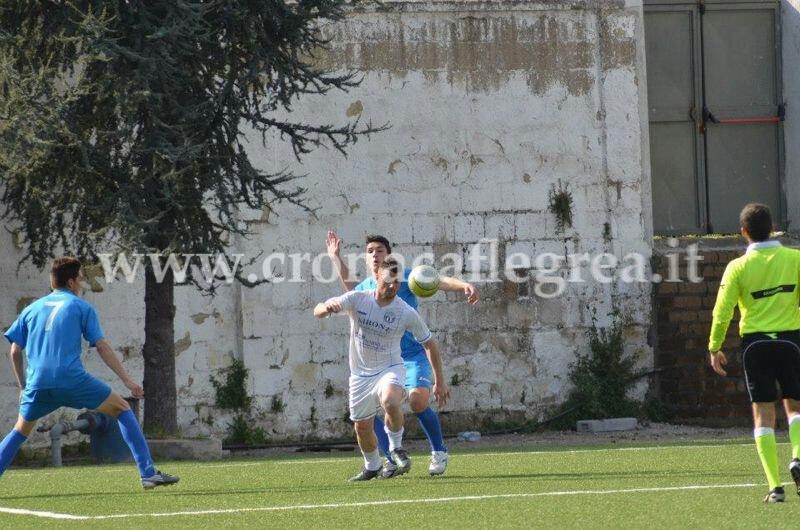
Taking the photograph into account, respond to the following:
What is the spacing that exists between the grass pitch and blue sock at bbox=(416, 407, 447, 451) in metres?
0.30

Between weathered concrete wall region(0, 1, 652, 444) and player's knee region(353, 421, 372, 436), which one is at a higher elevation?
weathered concrete wall region(0, 1, 652, 444)

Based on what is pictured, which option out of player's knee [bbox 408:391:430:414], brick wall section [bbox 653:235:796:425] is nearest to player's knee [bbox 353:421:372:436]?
player's knee [bbox 408:391:430:414]

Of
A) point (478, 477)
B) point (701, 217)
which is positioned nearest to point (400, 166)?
point (701, 217)

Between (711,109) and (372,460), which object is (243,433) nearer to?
(372,460)

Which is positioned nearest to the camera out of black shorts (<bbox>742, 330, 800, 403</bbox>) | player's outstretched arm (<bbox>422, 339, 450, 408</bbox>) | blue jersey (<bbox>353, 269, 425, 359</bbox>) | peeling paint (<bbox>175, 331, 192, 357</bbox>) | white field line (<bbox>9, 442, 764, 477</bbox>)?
black shorts (<bbox>742, 330, 800, 403</bbox>)

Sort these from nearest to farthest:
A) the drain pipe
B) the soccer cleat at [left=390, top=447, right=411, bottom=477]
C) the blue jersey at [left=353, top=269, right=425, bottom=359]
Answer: the soccer cleat at [left=390, top=447, right=411, bottom=477]
the blue jersey at [left=353, top=269, right=425, bottom=359]
the drain pipe

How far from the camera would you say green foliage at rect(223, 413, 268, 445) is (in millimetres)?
17969

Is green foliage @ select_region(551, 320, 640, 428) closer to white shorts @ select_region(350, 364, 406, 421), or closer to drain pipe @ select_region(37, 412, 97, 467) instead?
drain pipe @ select_region(37, 412, 97, 467)

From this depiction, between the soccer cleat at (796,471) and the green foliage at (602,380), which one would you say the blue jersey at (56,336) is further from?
the green foliage at (602,380)

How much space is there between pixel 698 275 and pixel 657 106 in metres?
3.22

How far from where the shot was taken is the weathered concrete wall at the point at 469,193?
18.2 meters

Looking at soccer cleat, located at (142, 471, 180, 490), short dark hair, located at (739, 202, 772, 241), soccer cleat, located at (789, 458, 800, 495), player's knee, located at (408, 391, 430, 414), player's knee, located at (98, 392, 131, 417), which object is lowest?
soccer cleat, located at (142, 471, 180, 490)

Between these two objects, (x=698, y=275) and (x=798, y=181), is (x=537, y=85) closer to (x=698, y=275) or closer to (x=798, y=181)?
(x=698, y=275)

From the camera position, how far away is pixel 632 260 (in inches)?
755
